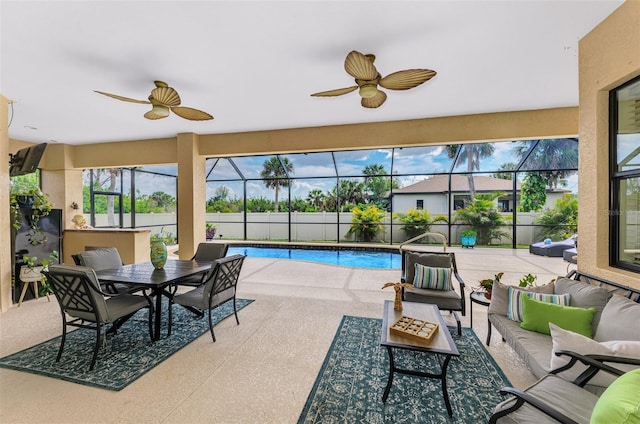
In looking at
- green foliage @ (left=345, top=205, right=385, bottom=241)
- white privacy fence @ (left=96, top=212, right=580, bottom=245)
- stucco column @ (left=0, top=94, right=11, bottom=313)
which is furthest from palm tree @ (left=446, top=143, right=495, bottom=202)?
stucco column @ (left=0, top=94, right=11, bottom=313)

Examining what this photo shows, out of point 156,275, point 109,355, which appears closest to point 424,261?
point 156,275

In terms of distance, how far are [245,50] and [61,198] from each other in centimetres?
680

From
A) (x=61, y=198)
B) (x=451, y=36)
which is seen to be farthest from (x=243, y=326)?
Result: (x=61, y=198)

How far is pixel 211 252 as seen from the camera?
405 cm

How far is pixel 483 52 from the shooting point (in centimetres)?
282

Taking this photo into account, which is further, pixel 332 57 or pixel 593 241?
pixel 332 57

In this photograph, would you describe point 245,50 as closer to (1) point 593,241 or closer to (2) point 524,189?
(1) point 593,241

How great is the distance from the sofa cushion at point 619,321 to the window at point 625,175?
601 millimetres

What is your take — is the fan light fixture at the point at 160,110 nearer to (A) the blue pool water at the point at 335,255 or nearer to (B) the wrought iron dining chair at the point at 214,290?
(B) the wrought iron dining chair at the point at 214,290

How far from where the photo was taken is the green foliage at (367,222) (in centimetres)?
991

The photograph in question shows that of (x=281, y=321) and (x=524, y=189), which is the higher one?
(x=524, y=189)

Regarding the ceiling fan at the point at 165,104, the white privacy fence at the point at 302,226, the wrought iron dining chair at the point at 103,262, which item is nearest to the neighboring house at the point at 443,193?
the white privacy fence at the point at 302,226

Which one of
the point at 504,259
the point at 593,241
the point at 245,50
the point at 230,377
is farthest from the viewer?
the point at 504,259

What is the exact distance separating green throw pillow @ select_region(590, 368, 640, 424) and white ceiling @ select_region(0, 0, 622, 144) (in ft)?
8.47
